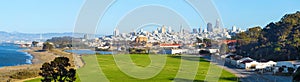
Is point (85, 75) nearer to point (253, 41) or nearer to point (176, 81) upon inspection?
point (176, 81)

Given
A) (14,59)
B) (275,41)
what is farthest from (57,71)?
(14,59)

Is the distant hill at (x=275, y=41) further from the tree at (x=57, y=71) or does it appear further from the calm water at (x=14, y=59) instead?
the tree at (x=57, y=71)

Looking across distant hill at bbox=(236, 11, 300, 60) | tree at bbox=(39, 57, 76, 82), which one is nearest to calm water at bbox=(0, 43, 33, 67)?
distant hill at bbox=(236, 11, 300, 60)

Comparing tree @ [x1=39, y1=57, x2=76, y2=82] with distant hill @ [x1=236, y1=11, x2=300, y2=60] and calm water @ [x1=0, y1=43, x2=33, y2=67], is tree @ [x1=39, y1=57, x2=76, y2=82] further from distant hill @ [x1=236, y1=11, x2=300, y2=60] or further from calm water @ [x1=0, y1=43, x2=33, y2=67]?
calm water @ [x1=0, y1=43, x2=33, y2=67]

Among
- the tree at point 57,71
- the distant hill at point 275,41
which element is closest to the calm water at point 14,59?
Result: the distant hill at point 275,41

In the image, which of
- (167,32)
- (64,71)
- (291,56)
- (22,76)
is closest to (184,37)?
(167,32)

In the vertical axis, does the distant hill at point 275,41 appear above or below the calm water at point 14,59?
above

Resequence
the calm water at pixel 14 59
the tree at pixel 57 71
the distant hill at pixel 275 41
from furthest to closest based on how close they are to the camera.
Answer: the calm water at pixel 14 59 → the distant hill at pixel 275 41 → the tree at pixel 57 71

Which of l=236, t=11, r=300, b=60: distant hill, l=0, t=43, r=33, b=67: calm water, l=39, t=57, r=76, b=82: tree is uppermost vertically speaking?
l=236, t=11, r=300, b=60: distant hill
